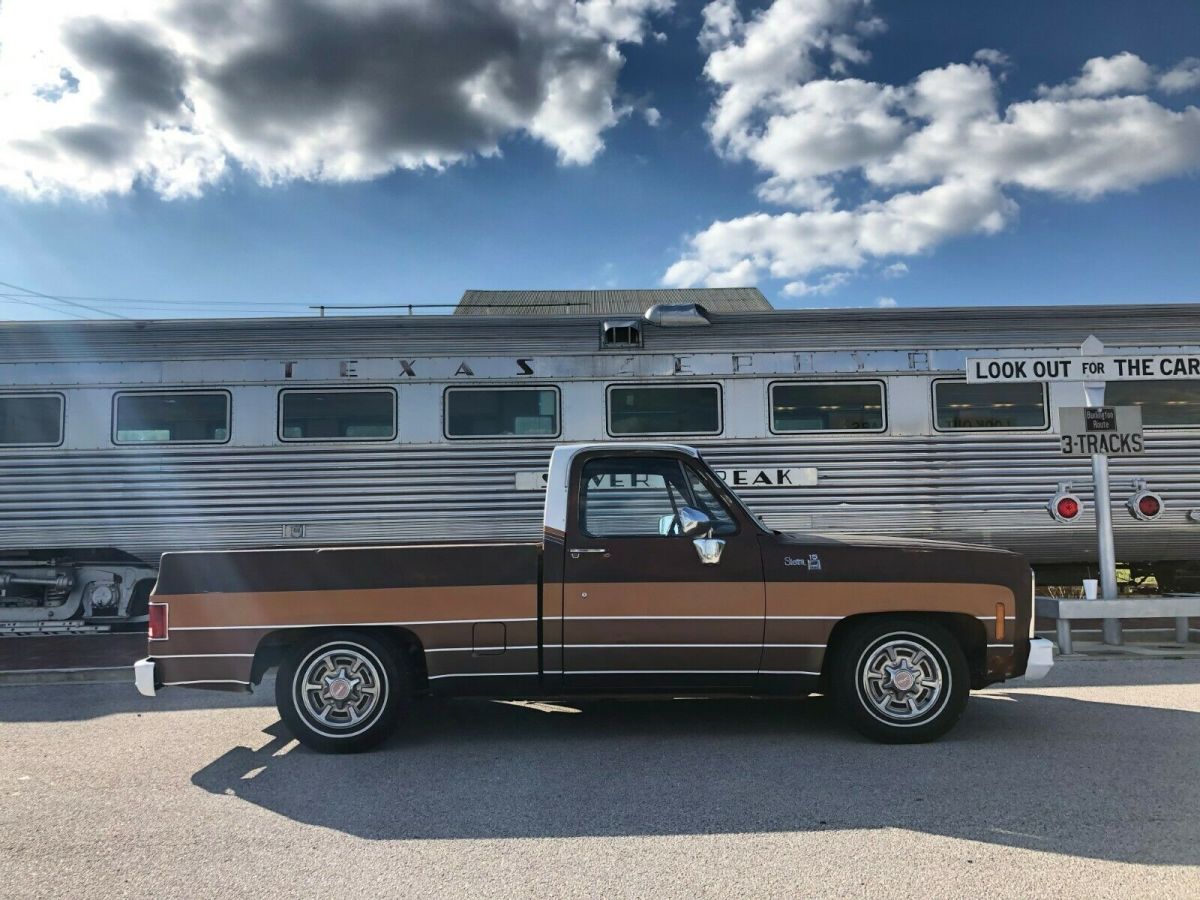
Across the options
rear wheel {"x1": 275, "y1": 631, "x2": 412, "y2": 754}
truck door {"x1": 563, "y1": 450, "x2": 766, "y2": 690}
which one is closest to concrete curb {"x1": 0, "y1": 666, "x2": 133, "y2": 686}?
rear wheel {"x1": 275, "y1": 631, "x2": 412, "y2": 754}

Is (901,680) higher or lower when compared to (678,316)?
lower

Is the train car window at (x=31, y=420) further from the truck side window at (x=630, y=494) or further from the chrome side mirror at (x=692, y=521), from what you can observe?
the chrome side mirror at (x=692, y=521)

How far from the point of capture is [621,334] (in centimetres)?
894

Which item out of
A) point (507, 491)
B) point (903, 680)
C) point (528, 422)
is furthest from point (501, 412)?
point (903, 680)

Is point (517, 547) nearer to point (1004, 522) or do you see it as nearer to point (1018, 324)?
point (1004, 522)

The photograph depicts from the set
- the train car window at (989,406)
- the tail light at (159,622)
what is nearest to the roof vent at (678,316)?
the train car window at (989,406)

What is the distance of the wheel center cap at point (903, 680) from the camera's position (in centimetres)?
526

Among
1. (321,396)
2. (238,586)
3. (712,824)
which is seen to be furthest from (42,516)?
(712,824)

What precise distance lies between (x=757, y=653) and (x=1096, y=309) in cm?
594

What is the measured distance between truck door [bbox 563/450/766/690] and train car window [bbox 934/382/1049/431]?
4440 millimetres

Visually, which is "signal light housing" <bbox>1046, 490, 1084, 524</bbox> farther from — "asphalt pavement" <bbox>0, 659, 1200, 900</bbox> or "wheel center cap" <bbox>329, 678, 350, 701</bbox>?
"wheel center cap" <bbox>329, 678, 350, 701</bbox>

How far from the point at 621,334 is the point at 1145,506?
5245mm

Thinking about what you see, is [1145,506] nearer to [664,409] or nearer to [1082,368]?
[1082,368]

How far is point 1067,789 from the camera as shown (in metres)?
4.45
